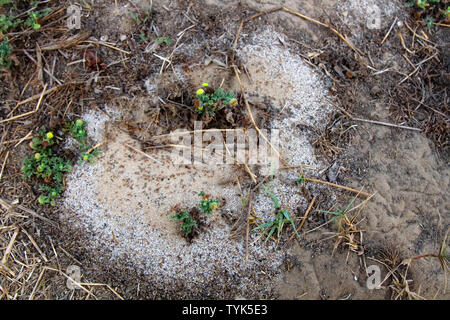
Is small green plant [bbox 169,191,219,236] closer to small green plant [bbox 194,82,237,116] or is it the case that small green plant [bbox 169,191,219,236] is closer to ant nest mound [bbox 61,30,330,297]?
ant nest mound [bbox 61,30,330,297]

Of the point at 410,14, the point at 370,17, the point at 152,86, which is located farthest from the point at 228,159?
the point at 410,14

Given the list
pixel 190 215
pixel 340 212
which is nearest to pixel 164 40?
pixel 190 215

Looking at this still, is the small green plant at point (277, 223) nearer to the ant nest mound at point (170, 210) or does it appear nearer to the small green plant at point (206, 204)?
the ant nest mound at point (170, 210)

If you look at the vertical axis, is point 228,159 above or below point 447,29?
below

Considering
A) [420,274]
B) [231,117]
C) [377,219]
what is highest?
[231,117]

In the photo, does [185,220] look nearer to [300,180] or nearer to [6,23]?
[300,180]

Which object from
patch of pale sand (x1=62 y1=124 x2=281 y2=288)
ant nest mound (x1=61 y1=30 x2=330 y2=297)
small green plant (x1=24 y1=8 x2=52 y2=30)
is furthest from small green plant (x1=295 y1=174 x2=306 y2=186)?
small green plant (x1=24 y1=8 x2=52 y2=30)

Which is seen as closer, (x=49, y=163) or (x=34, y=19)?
(x=49, y=163)

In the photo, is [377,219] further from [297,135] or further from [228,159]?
[228,159]
